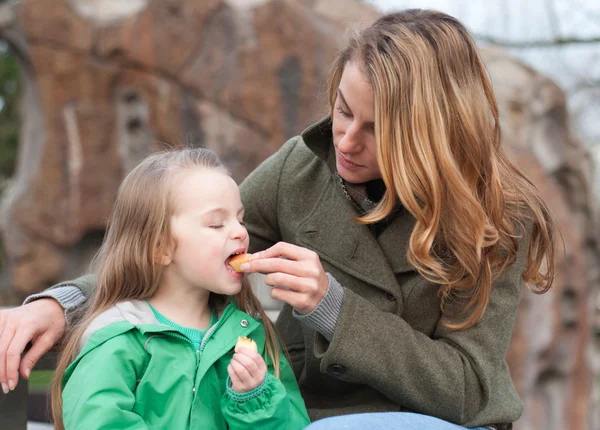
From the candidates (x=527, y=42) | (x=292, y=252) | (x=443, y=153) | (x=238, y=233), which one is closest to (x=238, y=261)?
(x=238, y=233)

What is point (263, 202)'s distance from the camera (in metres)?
2.04

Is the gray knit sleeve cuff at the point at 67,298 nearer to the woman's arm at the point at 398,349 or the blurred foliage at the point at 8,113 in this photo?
the woman's arm at the point at 398,349

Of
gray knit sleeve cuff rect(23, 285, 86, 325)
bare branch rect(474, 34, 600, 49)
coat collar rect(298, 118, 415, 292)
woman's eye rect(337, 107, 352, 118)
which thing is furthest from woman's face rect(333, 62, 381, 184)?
bare branch rect(474, 34, 600, 49)

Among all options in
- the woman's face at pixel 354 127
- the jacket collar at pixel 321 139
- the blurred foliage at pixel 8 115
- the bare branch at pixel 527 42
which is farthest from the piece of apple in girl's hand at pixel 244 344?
the blurred foliage at pixel 8 115

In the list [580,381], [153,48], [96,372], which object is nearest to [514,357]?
[580,381]

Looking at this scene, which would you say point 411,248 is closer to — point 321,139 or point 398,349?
point 398,349

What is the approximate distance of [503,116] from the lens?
230 inches

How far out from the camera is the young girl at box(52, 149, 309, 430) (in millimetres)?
1536

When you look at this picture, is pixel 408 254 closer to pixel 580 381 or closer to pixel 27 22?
pixel 27 22

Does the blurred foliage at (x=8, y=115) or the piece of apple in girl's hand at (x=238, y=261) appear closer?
the piece of apple in girl's hand at (x=238, y=261)

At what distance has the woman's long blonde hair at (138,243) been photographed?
66.9 inches

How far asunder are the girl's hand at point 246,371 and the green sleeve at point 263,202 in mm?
559

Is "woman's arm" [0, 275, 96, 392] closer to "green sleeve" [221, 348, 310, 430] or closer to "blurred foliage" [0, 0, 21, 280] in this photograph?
"green sleeve" [221, 348, 310, 430]

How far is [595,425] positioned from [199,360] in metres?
5.99
